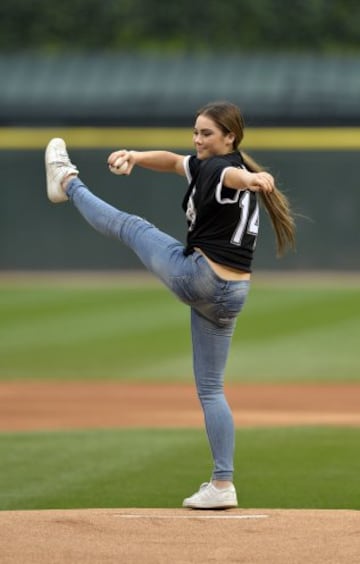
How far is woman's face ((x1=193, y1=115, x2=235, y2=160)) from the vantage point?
5.71 metres

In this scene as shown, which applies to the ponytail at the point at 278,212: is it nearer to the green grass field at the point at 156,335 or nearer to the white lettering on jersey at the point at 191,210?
the white lettering on jersey at the point at 191,210

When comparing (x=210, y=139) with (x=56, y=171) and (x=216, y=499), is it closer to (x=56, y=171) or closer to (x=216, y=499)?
(x=56, y=171)

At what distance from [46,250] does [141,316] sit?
6.98 m

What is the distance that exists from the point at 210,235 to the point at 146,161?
44 centimetres

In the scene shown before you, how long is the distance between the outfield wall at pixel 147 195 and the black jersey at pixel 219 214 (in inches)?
722

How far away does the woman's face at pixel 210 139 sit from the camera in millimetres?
5715

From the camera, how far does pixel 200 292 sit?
5.64 metres

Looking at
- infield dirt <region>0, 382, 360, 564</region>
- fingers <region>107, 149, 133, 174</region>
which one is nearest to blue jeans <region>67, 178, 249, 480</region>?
fingers <region>107, 149, 133, 174</region>

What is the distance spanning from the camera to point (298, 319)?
17984mm

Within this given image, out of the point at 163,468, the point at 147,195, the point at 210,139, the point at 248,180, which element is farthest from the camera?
the point at 147,195

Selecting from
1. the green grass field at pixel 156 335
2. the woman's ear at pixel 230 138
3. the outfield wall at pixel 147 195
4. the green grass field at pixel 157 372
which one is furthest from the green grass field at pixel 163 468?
the outfield wall at pixel 147 195

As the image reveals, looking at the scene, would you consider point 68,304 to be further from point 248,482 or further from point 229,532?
point 229,532

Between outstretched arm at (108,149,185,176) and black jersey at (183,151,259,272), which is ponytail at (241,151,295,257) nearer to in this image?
black jersey at (183,151,259,272)

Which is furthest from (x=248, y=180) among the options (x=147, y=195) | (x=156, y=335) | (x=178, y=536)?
(x=147, y=195)
